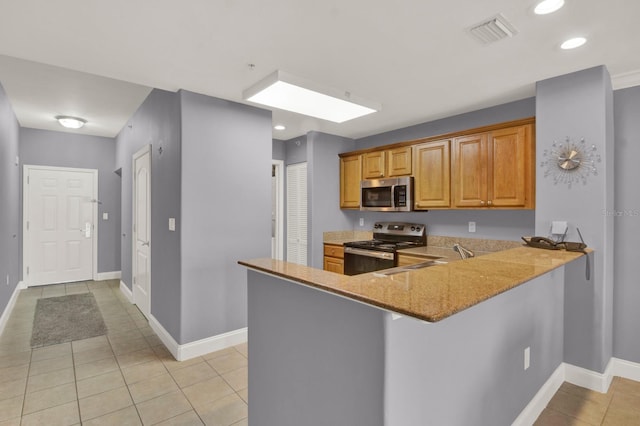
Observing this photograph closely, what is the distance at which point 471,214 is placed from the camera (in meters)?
3.87

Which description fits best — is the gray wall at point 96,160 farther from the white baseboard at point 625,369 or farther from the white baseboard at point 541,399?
the white baseboard at point 625,369

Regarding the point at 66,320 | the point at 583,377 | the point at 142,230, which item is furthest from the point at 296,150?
the point at 583,377

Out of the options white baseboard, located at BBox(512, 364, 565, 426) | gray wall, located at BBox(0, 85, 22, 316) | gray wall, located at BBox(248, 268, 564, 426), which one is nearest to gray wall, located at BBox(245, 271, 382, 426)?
gray wall, located at BBox(248, 268, 564, 426)

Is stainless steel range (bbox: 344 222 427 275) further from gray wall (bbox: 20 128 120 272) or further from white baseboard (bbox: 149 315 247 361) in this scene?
gray wall (bbox: 20 128 120 272)

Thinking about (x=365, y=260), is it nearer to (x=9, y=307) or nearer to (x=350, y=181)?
(x=350, y=181)

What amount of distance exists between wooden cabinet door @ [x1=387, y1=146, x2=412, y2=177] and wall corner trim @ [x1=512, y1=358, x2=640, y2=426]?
2484mm

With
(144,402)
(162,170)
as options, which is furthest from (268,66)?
(144,402)

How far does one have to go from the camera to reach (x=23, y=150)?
539 cm

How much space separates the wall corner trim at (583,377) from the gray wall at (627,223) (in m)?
0.08

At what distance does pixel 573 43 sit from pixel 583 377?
2.50 m

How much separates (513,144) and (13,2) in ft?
12.5

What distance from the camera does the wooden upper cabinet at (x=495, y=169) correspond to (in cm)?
308

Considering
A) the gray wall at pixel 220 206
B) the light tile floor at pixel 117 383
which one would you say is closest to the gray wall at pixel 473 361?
the light tile floor at pixel 117 383

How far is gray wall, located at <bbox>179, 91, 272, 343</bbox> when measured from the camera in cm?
303
